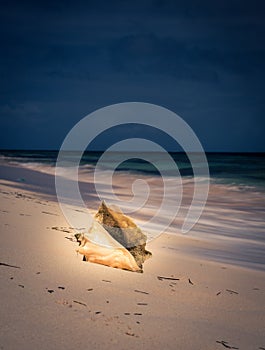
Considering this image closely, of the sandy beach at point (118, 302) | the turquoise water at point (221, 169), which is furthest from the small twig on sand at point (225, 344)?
the turquoise water at point (221, 169)

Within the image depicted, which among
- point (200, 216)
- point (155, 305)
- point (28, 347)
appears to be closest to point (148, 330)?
point (155, 305)

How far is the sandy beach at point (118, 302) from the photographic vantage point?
2.01 m

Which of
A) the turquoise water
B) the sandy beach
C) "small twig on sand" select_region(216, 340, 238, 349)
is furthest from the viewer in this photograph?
the turquoise water

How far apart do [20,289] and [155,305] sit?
829mm

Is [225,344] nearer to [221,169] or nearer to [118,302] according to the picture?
[118,302]

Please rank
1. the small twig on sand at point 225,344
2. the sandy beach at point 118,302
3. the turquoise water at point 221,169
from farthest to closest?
the turquoise water at point 221,169, the small twig on sand at point 225,344, the sandy beach at point 118,302

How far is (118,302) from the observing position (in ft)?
8.04

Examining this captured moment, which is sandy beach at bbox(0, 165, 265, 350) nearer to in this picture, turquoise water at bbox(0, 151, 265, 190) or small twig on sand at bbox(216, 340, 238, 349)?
small twig on sand at bbox(216, 340, 238, 349)

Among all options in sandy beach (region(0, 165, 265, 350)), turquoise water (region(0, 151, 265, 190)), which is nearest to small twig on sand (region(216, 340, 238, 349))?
sandy beach (region(0, 165, 265, 350))

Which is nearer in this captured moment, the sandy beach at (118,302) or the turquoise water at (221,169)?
the sandy beach at (118,302)

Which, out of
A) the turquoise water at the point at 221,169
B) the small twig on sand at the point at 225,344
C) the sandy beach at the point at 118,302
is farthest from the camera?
the turquoise water at the point at 221,169

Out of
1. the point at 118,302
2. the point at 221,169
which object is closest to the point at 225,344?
the point at 118,302

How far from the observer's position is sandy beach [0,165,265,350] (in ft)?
6.60

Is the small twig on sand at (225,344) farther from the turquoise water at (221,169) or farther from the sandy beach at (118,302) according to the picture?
the turquoise water at (221,169)
